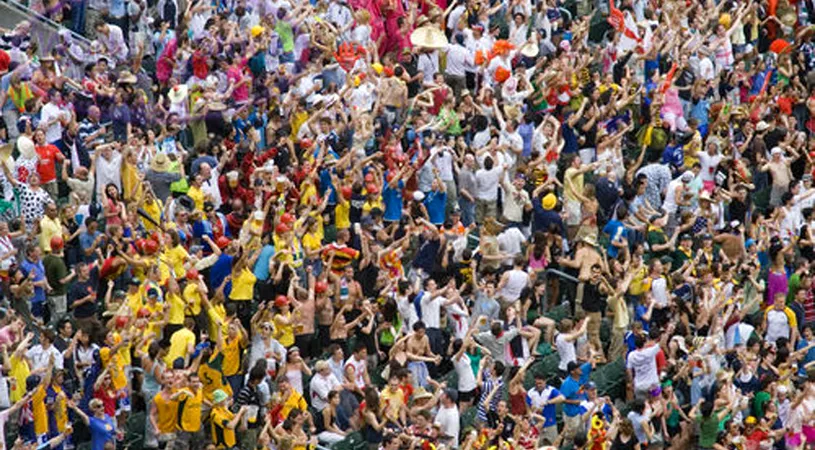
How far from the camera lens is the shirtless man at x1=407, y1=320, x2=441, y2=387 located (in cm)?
2844

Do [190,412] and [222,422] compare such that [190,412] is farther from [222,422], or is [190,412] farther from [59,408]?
[59,408]

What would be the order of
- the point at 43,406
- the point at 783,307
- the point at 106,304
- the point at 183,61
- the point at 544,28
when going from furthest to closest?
the point at 544,28 < the point at 183,61 < the point at 783,307 < the point at 106,304 < the point at 43,406

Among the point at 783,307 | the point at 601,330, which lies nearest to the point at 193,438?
the point at 601,330

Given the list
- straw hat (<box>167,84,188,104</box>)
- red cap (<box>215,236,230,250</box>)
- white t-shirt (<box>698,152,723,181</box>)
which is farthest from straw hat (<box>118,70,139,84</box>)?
white t-shirt (<box>698,152,723,181</box>)

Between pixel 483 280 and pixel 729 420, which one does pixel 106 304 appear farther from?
pixel 729 420

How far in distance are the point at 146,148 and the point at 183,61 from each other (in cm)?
269

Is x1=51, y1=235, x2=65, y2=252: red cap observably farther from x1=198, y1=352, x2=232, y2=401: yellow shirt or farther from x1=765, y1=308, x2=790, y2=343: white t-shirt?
x1=765, y1=308, x2=790, y2=343: white t-shirt

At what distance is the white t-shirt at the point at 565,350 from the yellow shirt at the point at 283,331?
342 cm

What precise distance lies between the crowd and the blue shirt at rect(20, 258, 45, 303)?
28mm

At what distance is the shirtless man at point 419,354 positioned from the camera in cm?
2844

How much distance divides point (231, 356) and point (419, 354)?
7.79 ft

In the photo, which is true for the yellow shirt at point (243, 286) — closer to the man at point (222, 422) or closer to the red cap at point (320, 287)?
the red cap at point (320, 287)

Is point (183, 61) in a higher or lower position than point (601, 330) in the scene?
higher

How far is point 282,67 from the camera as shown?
33.7m
